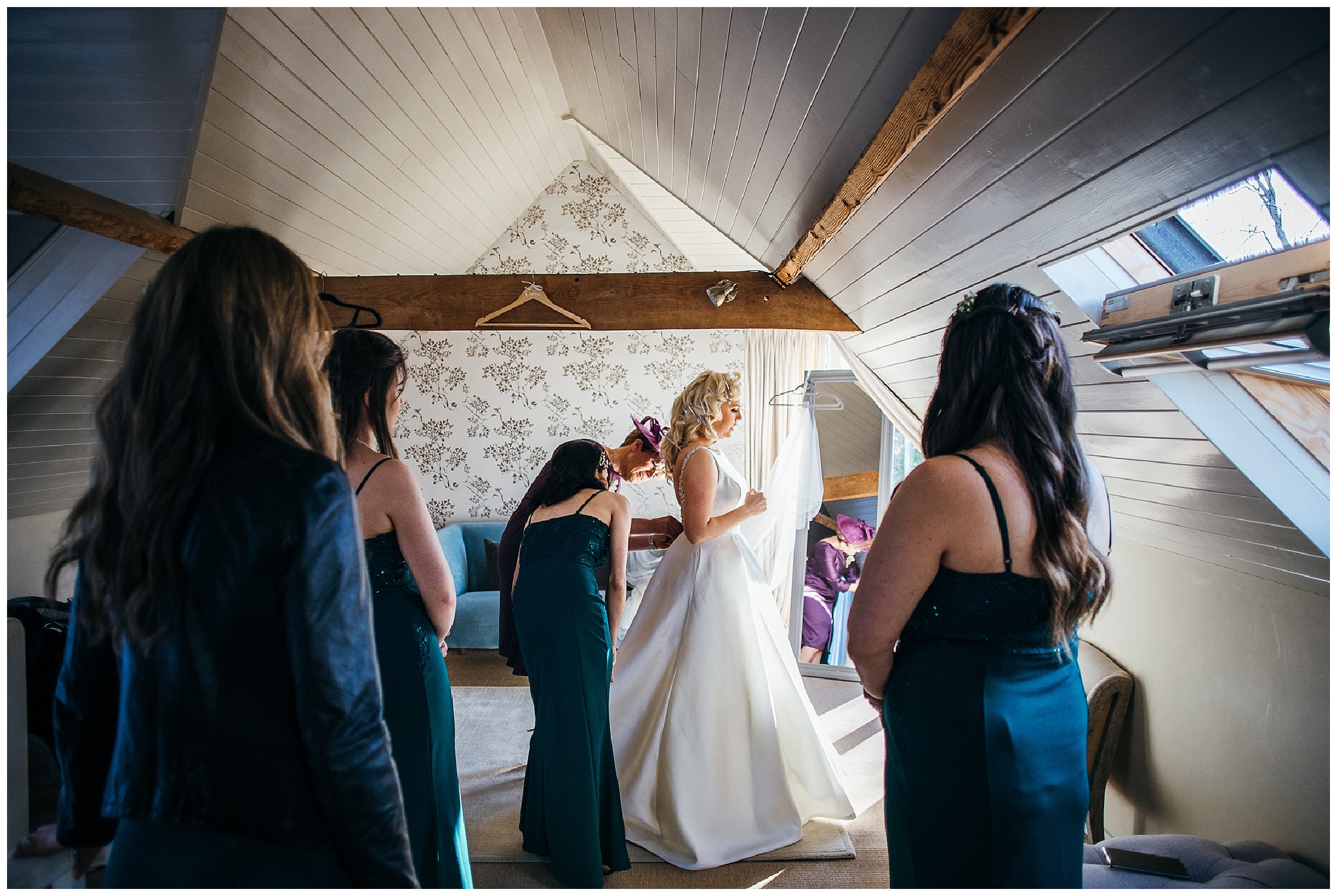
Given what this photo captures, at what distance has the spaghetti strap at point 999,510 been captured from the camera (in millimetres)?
1207

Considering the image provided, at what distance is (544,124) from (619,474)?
229 cm

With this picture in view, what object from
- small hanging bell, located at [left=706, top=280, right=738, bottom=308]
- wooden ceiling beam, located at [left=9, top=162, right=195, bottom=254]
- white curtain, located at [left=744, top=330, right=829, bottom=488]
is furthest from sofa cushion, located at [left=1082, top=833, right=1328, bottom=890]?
white curtain, located at [left=744, top=330, right=829, bottom=488]

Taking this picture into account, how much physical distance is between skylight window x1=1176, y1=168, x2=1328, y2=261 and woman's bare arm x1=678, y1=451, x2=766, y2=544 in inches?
63.4

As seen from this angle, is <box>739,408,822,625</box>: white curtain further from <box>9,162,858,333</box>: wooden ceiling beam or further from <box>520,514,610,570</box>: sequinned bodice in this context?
<box>520,514,610,570</box>: sequinned bodice

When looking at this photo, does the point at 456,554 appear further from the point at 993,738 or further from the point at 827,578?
the point at 993,738

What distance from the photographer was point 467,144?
135 inches

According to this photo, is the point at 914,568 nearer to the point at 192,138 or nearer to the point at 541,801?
the point at 541,801

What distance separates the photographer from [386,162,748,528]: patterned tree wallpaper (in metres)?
5.19

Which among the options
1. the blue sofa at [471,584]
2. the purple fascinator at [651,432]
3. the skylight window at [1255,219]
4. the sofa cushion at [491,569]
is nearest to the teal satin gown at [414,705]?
the purple fascinator at [651,432]

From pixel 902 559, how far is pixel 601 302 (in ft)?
6.95

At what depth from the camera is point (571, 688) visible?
214 centimetres

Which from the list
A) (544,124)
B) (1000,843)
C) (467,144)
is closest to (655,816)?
(1000,843)

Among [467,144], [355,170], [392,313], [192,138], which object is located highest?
[467,144]

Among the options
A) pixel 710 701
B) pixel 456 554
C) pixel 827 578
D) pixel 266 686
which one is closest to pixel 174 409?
pixel 266 686
